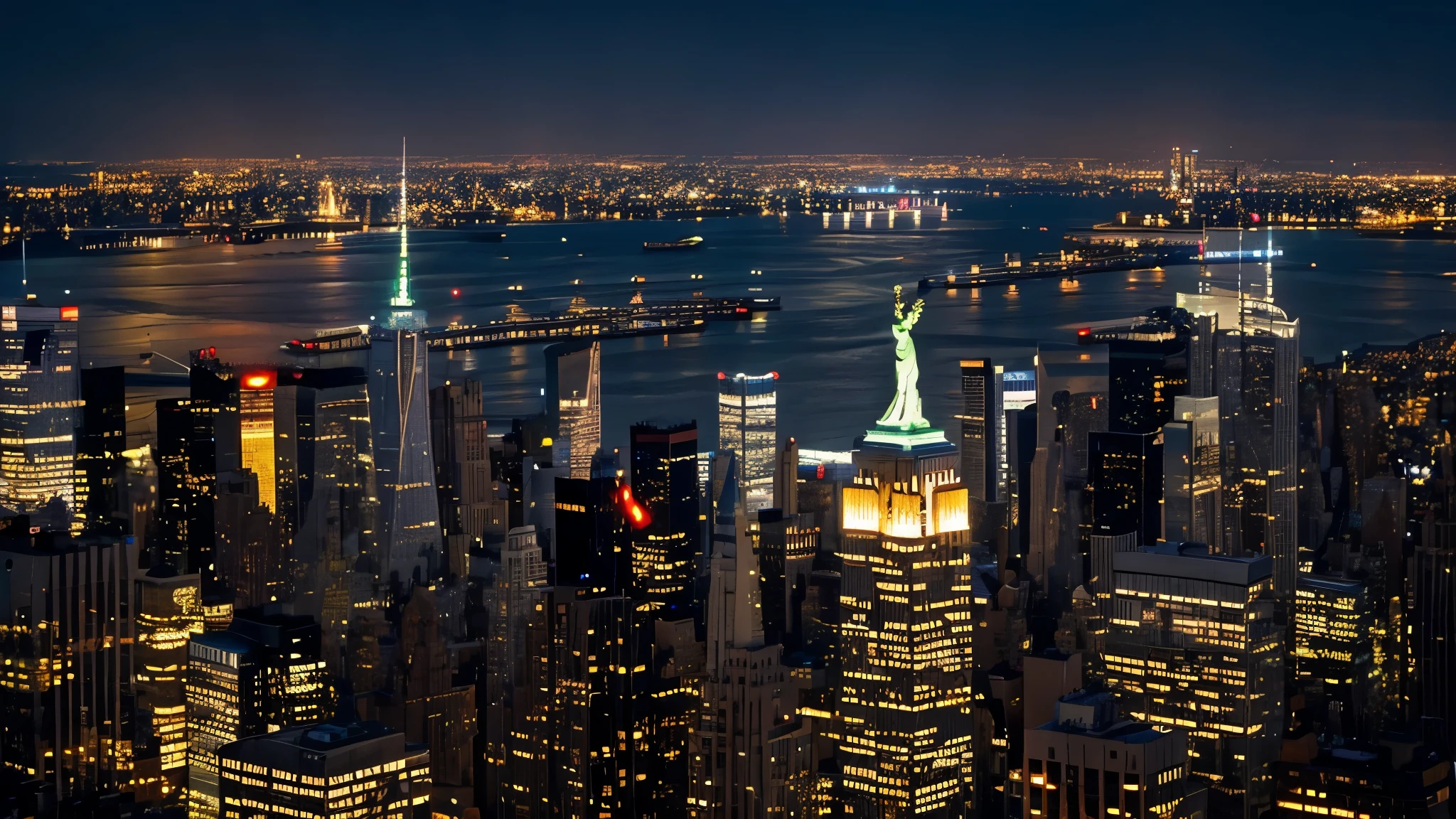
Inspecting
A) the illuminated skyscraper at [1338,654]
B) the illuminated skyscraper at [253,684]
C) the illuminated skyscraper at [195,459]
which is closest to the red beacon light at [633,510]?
the illuminated skyscraper at [253,684]

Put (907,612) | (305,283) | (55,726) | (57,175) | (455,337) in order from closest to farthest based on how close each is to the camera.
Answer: (907,612) → (55,726) → (57,175) → (455,337) → (305,283)

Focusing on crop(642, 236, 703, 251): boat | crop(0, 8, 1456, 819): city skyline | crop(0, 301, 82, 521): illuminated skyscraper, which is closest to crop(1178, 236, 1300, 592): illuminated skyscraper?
crop(0, 8, 1456, 819): city skyline

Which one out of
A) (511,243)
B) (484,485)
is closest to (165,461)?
(484,485)

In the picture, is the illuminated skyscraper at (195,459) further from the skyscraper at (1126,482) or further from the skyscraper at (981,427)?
the skyscraper at (1126,482)

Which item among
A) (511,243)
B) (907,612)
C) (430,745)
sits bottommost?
(430,745)

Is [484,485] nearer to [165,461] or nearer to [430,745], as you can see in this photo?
[165,461]

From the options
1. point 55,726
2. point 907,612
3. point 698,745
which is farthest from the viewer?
point 55,726
